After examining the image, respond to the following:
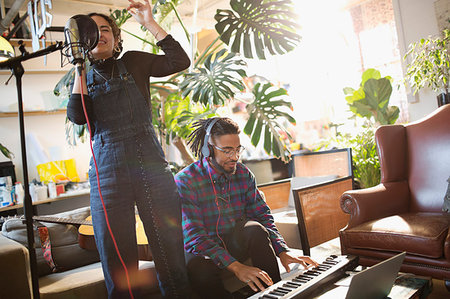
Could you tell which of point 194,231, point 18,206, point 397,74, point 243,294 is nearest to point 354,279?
point 243,294

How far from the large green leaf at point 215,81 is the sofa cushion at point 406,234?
1240 mm

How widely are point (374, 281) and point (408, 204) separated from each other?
5.24ft

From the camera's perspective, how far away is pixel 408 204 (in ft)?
7.95

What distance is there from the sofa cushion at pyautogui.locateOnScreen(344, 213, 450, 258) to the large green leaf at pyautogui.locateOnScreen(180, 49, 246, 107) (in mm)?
1240

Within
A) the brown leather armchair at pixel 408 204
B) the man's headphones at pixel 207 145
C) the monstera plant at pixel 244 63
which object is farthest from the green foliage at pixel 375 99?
the man's headphones at pixel 207 145

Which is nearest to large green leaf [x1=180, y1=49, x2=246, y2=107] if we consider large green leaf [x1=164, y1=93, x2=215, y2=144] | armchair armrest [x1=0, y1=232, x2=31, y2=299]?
large green leaf [x1=164, y1=93, x2=215, y2=144]

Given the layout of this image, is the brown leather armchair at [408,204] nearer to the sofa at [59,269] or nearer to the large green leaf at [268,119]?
the large green leaf at [268,119]

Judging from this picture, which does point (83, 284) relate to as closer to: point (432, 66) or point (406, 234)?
point (406, 234)

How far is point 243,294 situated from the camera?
1340 millimetres

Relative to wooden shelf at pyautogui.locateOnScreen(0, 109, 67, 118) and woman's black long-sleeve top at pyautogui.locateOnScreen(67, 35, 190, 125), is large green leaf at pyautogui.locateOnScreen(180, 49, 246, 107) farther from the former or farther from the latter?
wooden shelf at pyautogui.locateOnScreen(0, 109, 67, 118)

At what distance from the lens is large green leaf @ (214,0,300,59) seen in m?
2.54

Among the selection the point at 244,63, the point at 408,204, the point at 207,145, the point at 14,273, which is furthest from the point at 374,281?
the point at 244,63

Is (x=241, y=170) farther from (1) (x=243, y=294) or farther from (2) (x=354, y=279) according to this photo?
(2) (x=354, y=279)

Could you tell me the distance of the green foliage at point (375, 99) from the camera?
429cm
